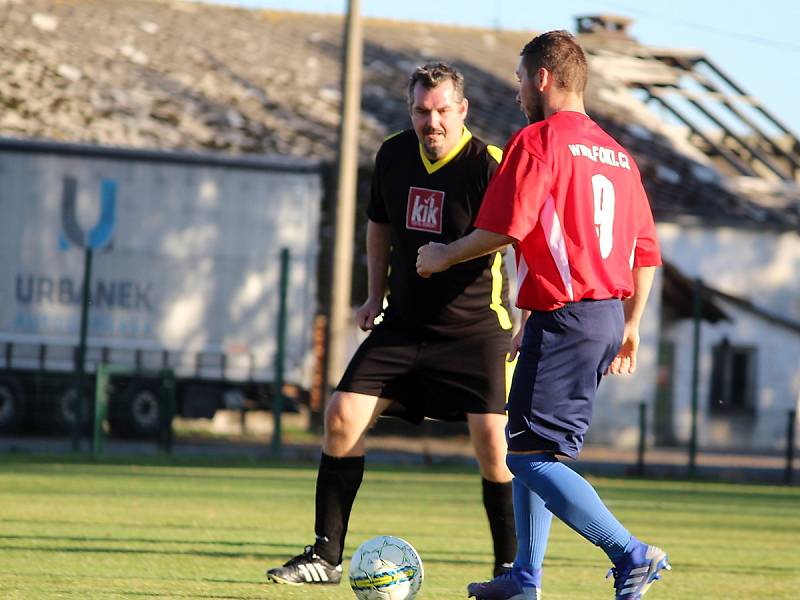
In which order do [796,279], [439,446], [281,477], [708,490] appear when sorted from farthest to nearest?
[796,279] → [439,446] → [708,490] → [281,477]

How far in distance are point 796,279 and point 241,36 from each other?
12.0 metres

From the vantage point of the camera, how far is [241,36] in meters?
32.8

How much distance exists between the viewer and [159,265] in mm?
22953

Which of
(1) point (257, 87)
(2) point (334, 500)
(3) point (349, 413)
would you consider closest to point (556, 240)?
(3) point (349, 413)

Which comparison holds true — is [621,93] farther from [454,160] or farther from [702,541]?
[454,160]

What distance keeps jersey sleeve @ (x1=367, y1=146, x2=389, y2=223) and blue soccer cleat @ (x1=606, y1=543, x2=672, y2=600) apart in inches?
85.5

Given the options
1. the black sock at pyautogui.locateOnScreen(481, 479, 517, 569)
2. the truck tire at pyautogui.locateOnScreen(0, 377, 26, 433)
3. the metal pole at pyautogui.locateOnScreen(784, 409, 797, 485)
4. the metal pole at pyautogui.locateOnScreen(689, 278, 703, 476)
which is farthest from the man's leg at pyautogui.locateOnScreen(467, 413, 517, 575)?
the truck tire at pyautogui.locateOnScreen(0, 377, 26, 433)

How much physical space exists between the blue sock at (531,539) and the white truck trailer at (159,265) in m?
15.7

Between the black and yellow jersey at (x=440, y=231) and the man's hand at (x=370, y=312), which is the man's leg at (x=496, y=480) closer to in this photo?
the black and yellow jersey at (x=440, y=231)

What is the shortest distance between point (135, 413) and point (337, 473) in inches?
528

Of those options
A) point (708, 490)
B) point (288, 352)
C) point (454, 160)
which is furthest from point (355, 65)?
point (454, 160)

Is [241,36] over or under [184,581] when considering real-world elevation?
over

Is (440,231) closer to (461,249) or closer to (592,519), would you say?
(461,249)

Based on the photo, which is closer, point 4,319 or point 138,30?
point 4,319
